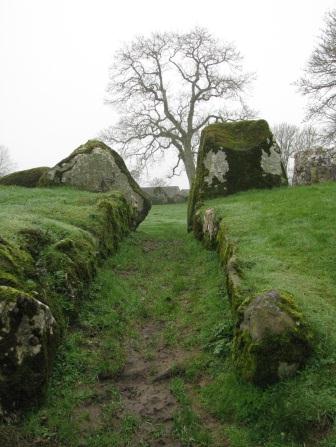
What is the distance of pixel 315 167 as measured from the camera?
18516 mm

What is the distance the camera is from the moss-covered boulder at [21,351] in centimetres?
586

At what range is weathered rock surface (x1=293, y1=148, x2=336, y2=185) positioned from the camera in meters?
18.2

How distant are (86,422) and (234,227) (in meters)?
7.18

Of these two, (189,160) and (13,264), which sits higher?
(189,160)

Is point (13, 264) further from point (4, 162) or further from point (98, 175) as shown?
point (4, 162)

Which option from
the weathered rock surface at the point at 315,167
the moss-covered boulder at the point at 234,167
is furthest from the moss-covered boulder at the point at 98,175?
the weathered rock surface at the point at 315,167

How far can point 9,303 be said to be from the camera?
20.1 ft

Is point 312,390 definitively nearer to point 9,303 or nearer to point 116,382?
point 116,382

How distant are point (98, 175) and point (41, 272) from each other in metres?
11.4

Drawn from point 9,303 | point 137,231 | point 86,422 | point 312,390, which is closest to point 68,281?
point 9,303

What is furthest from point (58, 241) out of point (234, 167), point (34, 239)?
point (234, 167)

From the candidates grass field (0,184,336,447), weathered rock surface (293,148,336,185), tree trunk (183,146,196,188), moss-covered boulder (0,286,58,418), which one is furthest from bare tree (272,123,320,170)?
moss-covered boulder (0,286,58,418)

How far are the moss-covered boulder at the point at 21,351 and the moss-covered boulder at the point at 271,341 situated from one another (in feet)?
9.84

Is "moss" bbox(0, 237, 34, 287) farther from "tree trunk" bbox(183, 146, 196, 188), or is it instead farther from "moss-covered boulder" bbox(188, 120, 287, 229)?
"tree trunk" bbox(183, 146, 196, 188)
